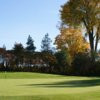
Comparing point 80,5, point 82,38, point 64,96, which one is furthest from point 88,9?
point 64,96

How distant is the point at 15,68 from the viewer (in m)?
56.3

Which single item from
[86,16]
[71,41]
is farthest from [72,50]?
[86,16]

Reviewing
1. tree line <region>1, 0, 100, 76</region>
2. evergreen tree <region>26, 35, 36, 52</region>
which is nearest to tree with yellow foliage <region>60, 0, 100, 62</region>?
tree line <region>1, 0, 100, 76</region>

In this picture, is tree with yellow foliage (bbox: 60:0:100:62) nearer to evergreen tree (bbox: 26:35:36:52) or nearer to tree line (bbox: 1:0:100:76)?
tree line (bbox: 1:0:100:76)

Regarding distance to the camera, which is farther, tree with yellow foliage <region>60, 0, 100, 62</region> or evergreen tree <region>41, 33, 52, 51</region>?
evergreen tree <region>41, 33, 52, 51</region>

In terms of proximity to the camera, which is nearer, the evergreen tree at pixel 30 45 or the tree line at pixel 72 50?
the tree line at pixel 72 50

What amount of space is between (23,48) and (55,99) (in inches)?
1831

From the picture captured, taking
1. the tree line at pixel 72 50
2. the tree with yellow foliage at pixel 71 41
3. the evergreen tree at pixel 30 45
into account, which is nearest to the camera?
the tree line at pixel 72 50

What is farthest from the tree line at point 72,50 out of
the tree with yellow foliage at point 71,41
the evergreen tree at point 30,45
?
the evergreen tree at point 30,45

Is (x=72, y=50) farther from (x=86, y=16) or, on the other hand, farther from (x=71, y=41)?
(x=86, y=16)

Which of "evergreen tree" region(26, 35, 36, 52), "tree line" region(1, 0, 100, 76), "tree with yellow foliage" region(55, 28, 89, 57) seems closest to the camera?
"tree line" region(1, 0, 100, 76)

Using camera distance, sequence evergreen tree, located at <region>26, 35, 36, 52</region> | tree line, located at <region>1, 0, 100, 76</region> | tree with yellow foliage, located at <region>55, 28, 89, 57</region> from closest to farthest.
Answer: tree line, located at <region>1, 0, 100, 76</region> < tree with yellow foliage, located at <region>55, 28, 89, 57</region> < evergreen tree, located at <region>26, 35, 36, 52</region>

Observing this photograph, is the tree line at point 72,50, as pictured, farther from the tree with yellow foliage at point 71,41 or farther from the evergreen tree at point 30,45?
the evergreen tree at point 30,45

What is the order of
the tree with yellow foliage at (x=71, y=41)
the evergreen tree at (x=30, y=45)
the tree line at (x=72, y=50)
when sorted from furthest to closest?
the evergreen tree at (x=30, y=45), the tree with yellow foliage at (x=71, y=41), the tree line at (x=72, y=50)
